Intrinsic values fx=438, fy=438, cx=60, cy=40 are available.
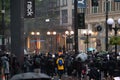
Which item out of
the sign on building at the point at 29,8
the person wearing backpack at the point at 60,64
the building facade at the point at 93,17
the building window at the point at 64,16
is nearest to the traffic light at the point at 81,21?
the sign on building at the point at 29,8

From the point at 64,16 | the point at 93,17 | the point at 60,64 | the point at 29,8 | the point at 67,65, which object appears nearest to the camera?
the point at 60,64

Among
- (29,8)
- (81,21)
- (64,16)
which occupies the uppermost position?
(29,8)

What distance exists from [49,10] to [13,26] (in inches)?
1910

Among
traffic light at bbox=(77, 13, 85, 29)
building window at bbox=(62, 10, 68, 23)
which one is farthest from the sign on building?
building window at bbox=(62, 10, 68, 23)

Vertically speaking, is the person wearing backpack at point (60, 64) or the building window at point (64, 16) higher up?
the building window at point (64, 16)

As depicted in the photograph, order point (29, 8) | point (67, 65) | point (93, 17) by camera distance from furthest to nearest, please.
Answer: point (93, 17) → point (29, 8) → point (67, 65)

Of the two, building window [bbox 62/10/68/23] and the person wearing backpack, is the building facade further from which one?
the person wearing backpack

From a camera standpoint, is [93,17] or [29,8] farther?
[93,17]

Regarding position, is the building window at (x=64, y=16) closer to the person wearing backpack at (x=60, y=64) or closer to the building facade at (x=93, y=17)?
the building facade at (x=93, y=17)

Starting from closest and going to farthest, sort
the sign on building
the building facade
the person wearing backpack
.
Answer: the person wearing backpack < the sign on building < the building facade

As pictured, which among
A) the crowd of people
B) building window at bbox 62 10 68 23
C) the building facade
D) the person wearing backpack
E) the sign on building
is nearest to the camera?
the crowd of people

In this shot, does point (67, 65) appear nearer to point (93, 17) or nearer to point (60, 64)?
point (60, 64)

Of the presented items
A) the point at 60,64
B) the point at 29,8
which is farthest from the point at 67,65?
the point at 29,8

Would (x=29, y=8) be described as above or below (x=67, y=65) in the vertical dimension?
above
